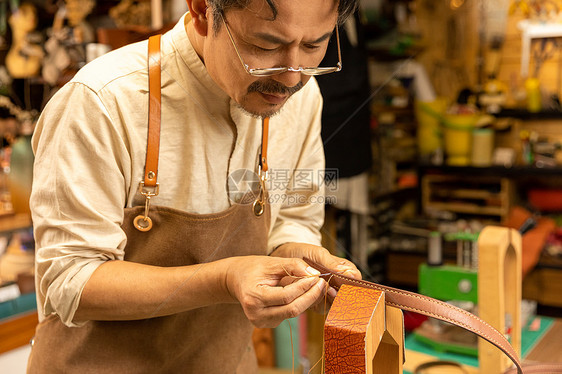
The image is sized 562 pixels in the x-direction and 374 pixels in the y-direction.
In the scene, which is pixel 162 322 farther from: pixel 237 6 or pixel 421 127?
pixel 421 127

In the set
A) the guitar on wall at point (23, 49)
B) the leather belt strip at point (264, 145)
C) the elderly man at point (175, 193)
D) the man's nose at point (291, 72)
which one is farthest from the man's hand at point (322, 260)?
the guitar on wall at point (23, 49)

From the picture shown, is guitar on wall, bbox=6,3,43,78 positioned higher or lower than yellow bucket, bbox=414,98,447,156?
higher

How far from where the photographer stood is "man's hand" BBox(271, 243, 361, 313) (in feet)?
2.17

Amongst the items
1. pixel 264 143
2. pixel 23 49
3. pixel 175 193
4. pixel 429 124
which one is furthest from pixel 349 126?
pixel 429 124

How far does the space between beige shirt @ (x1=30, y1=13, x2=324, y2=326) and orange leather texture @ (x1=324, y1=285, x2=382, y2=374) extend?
0.98 ft

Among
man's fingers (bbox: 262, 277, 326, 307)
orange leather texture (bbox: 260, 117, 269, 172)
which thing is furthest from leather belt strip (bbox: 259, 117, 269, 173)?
man's fingers (bbox: 262, 277, 326, 307)

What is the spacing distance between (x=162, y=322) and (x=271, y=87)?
37cm

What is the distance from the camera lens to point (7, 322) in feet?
6.34

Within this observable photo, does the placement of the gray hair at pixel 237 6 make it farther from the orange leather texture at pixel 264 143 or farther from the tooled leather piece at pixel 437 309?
the tooled leather piece at pixel 437 309

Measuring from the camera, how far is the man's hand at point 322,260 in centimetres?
66

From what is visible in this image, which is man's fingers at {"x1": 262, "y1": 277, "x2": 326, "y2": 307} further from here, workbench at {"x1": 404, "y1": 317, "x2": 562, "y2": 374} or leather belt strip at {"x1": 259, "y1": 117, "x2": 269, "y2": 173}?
workbench at {"x1": 404, "y1": 317, "x2": 562, "y2": 374}

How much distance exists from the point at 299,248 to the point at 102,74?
349 mm

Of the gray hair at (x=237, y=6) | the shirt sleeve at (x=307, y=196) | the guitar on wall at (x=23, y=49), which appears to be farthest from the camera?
the guitar on wall at (x=23, y=49)

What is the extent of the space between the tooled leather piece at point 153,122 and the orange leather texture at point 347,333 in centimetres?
31
